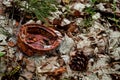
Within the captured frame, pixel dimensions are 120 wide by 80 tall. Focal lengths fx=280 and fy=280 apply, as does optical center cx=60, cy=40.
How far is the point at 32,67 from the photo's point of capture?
2.29 m

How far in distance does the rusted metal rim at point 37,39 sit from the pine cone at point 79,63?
0.70ft

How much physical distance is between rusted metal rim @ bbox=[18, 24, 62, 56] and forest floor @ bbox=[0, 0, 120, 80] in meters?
0.06

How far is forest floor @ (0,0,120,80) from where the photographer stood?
2266 millimetres

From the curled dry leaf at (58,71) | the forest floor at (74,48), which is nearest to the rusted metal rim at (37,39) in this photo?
the forest floor at (74,48)

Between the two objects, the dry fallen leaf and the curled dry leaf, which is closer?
the curled dry leaf

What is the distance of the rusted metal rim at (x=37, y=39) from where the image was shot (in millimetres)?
2354

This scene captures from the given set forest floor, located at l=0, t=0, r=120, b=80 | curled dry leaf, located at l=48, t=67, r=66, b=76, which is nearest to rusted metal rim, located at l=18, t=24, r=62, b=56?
forest floor, located at l=0, t=0, r=120, b=80

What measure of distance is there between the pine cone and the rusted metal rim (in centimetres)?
21

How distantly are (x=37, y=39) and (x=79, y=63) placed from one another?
17.7 inches

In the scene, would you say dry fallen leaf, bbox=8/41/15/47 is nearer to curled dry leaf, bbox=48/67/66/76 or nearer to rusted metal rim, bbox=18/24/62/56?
rusted metal rim, bbox=18/24/62/56

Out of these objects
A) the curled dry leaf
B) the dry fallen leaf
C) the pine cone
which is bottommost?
the curled dry leaf

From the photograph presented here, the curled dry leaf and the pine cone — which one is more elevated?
the pine cone

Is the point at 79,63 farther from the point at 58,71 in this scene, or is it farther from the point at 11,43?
the point at 11,43

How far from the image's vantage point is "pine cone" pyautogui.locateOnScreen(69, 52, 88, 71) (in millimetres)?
2305
